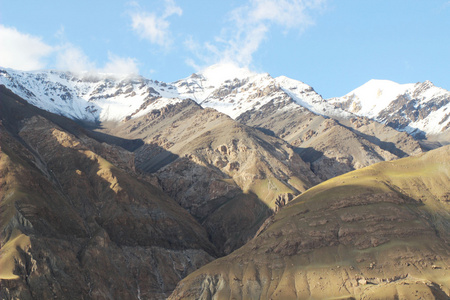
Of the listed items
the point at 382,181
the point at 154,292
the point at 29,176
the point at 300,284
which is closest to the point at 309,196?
the point at 382,181

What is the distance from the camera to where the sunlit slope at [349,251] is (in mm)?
138500

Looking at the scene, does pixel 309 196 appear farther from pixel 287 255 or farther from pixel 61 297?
pixel 61 297

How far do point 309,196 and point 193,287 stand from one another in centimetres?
5557

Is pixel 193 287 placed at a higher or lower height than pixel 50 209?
lower

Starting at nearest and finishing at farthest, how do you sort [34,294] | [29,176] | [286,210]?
[34,294]
[286,210]
[29,176]

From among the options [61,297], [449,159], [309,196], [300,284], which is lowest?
[61,297]

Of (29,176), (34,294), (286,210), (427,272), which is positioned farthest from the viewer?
(29,176)

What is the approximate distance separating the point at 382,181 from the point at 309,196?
25920 mm

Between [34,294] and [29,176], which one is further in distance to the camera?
[29,176]

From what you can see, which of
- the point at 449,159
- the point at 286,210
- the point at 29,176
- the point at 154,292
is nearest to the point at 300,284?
the point at 286,210

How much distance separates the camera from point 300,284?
144125 millimetres

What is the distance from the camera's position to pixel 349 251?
493ft

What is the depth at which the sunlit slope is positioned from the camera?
454 feet

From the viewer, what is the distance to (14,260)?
153m
